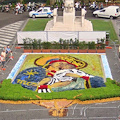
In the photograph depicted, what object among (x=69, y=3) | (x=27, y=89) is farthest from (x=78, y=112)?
(x=69, y=3)

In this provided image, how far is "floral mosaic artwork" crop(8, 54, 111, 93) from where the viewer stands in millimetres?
18513

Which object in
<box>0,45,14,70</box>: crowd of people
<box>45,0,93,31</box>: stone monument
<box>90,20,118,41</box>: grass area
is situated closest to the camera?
<box>0,45,14,70</box>: crowd of people

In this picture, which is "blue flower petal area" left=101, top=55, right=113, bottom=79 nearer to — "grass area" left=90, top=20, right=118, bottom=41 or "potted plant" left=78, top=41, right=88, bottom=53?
"potted plant" left=78, top=41, right=88, bottom=53

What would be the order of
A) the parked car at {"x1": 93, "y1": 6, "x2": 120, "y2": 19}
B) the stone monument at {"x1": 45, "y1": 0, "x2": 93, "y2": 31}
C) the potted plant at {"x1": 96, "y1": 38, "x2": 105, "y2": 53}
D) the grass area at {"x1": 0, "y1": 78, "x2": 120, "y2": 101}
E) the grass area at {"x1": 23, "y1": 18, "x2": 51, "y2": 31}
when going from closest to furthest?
the grass area at {"x1": 0, "y1": 78, "x2": 120, "y2": 101}, the potted plant at {"x1": 96, "y1": 38, "x2": 105, "y2": 53}, the stone monument at {"x1": 45, "y1": 0, "x2": 93, "y2": 31}, the grass area at {"x1": 23, "y1": 18, "x2": 51, "y2": 31}, the parked car at {"x1": 93, "y1": 6, "x2": 120, "y2": 19}

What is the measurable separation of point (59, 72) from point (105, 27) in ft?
46.0

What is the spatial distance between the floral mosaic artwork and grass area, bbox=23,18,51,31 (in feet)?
29.5

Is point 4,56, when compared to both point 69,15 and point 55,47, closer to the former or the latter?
point 55,47

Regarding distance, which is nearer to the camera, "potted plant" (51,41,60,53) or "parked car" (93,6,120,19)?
"potted plant" (51,41,60,53)

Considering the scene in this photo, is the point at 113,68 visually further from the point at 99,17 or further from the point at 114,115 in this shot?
the point at 99,17

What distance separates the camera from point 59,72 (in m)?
20.4

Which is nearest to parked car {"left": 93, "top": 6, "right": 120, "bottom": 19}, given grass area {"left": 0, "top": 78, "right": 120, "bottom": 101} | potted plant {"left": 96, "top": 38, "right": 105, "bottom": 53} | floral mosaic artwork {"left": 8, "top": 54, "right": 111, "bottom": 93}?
potted plant {"left": 96, "top": 38, "right": 105, "bottom": 53}

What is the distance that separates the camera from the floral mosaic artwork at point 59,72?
1851 centimetres

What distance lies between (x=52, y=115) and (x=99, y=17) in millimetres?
25201

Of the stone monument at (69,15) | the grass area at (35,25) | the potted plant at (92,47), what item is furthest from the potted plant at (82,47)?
the grass area at (35,25)
